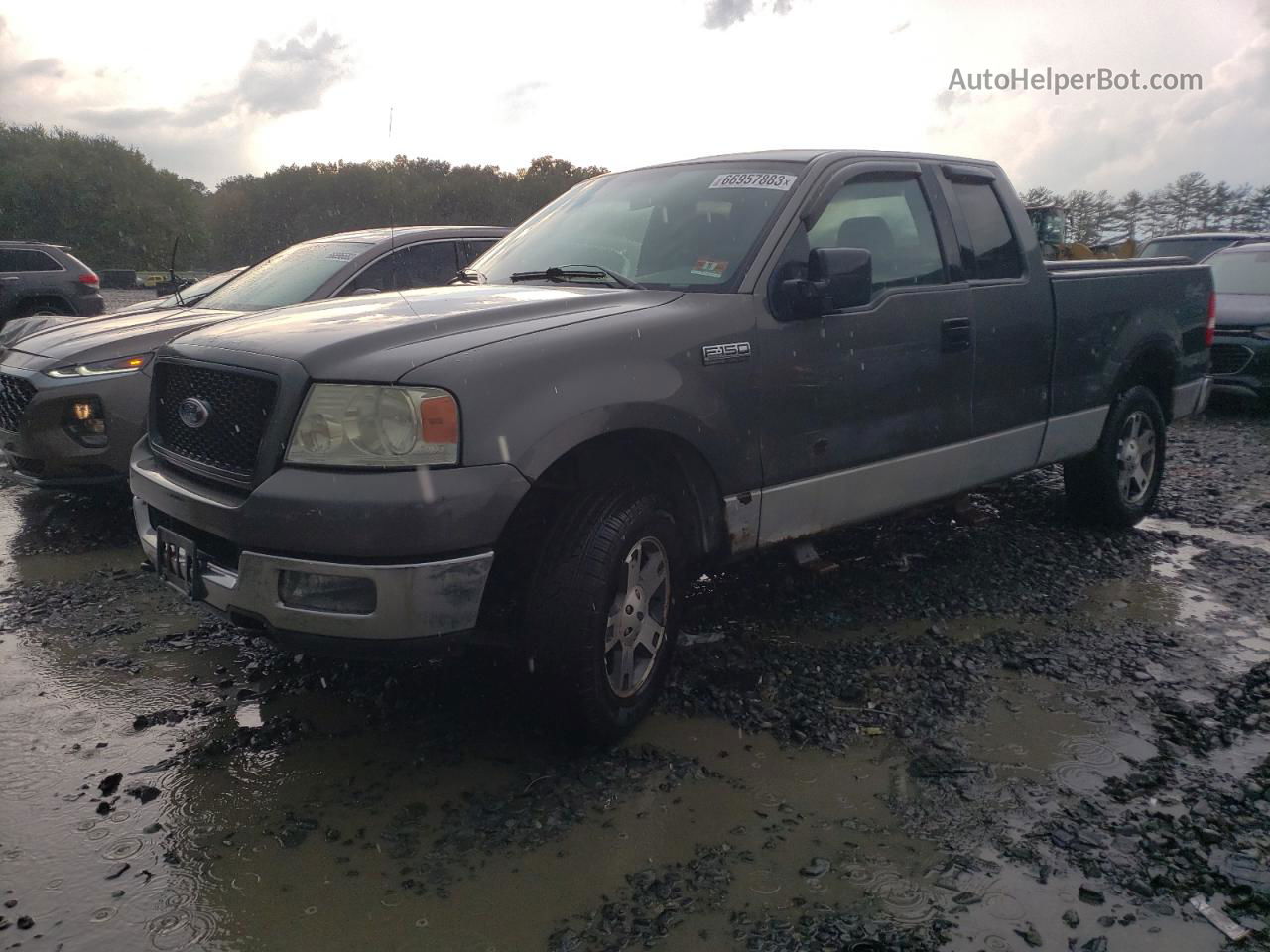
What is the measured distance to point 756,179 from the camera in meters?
3.99

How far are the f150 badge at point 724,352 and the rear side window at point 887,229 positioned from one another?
0.63m

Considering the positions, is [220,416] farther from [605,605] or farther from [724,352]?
[724,352]

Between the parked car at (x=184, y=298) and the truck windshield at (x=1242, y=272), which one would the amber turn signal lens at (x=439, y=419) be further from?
the truck windshield at (x=1242, y=272)

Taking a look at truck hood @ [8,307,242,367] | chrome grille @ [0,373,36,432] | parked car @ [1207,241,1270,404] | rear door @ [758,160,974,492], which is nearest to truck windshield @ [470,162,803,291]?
rear door @ [758,160,974,492]

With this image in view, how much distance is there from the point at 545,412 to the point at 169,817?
1.57 m

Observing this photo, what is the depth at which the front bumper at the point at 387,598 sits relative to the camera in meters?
2.73

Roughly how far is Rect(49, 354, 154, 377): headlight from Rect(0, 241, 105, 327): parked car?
814cm

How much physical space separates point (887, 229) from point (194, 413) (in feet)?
9.19

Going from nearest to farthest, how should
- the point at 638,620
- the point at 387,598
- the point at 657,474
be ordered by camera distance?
the point at 387,598
the point at 638,620
the point at 657,474

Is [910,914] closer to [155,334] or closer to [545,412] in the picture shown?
[545,412]

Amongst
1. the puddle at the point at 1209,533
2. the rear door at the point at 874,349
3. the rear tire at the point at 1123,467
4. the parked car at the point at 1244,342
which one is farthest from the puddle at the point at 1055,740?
the parked car at the point at 1244,342

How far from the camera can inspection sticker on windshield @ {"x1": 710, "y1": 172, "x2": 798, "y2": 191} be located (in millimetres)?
3916

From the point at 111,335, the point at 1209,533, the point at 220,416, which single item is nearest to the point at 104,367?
the point at 111,335

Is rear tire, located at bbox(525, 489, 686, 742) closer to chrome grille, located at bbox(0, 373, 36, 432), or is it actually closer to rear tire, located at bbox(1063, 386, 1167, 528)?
rear tire, located at bbox(1063, 386, 1167, 528)
